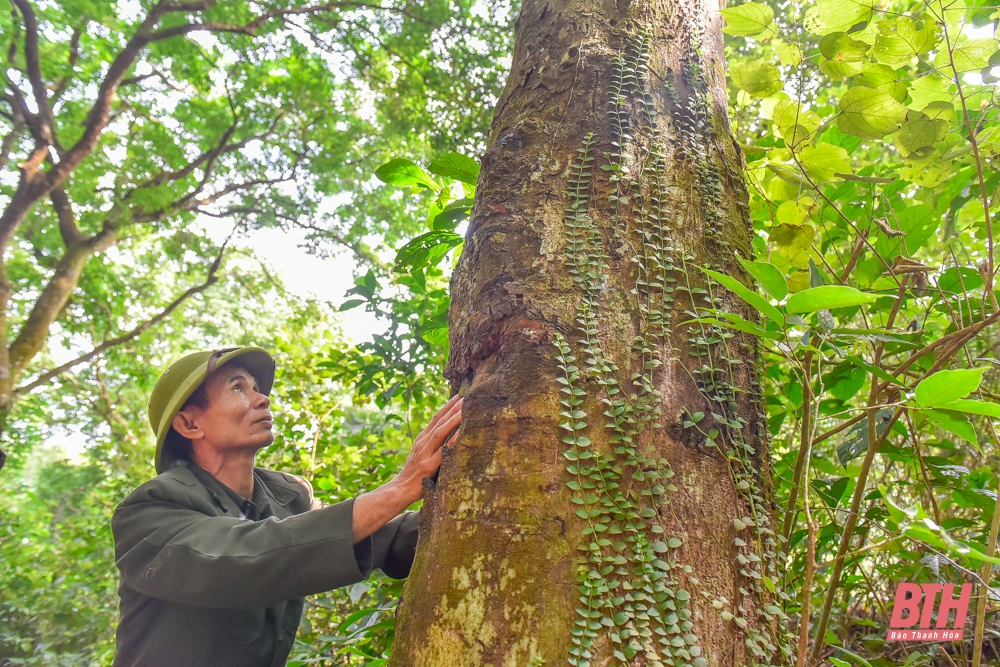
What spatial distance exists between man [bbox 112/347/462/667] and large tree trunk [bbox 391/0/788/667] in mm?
242

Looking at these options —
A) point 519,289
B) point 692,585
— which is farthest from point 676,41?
point 692,585

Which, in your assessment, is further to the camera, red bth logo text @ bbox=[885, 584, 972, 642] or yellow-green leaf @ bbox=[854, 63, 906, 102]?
yellow-green leaf @ bbox=[854, 63, 906, 102]

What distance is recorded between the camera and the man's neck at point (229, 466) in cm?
218

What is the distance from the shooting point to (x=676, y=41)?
1656mm

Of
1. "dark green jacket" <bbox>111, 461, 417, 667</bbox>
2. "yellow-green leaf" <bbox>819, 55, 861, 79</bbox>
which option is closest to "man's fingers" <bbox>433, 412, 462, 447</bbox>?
"dark green jacket" <bbox>111, 461, 417, 667</bbox>

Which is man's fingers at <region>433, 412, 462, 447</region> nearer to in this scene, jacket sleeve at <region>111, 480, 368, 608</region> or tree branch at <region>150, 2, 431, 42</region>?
jacket sleeve at <region>111, 480, 368, 608</region>

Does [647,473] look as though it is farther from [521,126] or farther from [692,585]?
[521,126]

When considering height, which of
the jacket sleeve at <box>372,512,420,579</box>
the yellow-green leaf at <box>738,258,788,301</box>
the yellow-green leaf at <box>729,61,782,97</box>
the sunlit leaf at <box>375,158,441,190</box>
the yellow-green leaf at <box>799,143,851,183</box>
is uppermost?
the yellow-green leaf at <box>729,61,782,97</box>

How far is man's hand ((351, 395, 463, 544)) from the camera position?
1.34 metres

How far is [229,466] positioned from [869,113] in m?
2.23

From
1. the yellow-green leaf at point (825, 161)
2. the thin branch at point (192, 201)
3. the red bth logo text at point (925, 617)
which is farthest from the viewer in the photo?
the thin branch at point (192, 201)

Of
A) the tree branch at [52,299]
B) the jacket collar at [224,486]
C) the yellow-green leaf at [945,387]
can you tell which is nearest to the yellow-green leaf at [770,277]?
the yellow-green leaf at [945,387]

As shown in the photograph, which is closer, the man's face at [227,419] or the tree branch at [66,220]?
the man's face at [227,419]

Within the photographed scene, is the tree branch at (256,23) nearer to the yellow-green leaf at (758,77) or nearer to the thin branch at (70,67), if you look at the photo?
the thin branch at (70,67)
